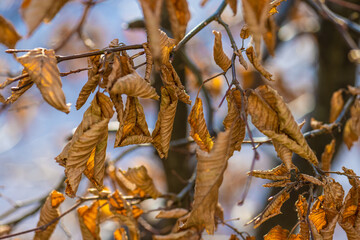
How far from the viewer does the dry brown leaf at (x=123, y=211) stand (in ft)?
2.92

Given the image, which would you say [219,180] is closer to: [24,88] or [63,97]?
[63,97]

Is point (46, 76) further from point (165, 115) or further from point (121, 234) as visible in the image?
point (121, 234)

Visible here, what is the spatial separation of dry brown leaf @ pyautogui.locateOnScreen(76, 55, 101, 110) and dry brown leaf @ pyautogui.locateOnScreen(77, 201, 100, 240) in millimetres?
430

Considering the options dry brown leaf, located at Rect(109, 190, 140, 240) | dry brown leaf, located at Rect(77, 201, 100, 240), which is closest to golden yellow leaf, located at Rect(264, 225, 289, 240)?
dry brown leaf, located at Rect(109, 190, 140, 240)

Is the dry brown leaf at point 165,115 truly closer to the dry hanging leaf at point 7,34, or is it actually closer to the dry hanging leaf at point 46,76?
the dry hanging leaf at point 46,76

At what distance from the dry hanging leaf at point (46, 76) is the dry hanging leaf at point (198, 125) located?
0.25 m

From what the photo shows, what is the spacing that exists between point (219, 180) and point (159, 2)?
29 cm

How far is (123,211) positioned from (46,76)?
50cm

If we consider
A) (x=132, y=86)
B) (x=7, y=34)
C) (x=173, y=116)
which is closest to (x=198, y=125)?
(x=173, y=116)

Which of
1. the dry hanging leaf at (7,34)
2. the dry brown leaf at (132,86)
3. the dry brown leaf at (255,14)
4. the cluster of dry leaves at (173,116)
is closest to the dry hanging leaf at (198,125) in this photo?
the cluster of dry leaves at (173,116)

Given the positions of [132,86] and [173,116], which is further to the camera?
[173,116]

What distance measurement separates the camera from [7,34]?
1010 millimetres

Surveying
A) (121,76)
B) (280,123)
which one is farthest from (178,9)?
(280,123)

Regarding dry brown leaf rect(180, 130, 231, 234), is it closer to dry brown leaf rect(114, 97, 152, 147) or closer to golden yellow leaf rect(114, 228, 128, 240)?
dry brown leaf rect(114, 97, 152, 147)
